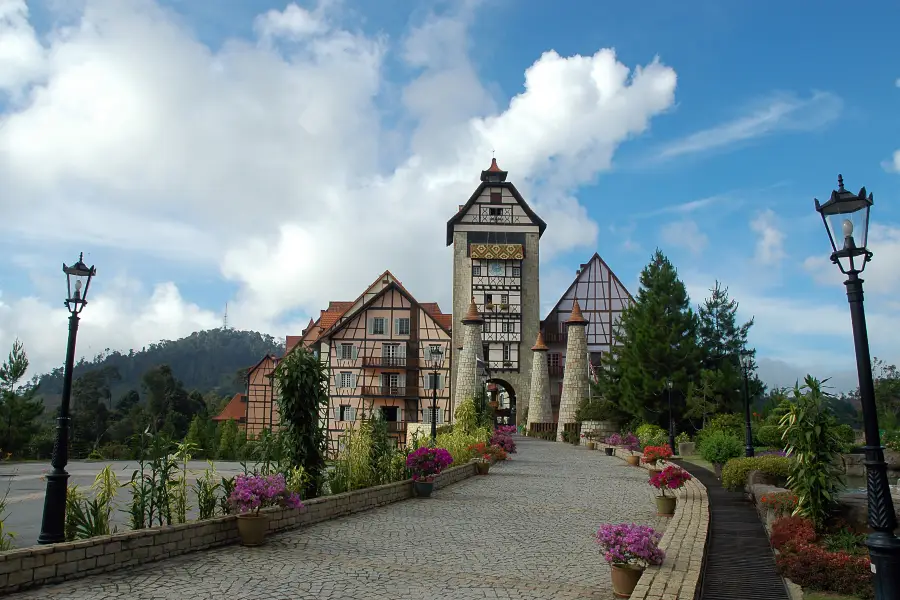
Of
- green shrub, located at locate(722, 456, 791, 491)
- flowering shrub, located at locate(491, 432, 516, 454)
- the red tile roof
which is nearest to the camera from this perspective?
green shrub, located at locate(722, 456, 791, 491)

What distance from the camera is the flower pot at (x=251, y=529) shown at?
29.3 ft

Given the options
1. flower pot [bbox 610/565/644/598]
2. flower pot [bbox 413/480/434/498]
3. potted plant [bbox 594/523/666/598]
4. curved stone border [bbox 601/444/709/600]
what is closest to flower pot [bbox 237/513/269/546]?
potted plant [bbox 594/523/666/598]

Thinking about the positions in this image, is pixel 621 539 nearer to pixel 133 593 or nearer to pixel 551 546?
pixel 551 546

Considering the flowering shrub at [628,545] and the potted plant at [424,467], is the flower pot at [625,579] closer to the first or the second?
the flowering shrub at [628,545]

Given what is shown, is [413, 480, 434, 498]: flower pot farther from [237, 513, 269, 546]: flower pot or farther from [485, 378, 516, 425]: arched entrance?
[485, 378, 516, 425]: arched entrance

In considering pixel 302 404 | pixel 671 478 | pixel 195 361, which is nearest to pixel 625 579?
pixel 671 478

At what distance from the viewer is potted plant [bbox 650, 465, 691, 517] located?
1152cm

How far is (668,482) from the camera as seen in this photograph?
11.6m

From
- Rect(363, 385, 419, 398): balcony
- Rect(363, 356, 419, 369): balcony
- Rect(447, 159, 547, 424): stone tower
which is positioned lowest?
Rect(363, 385, 419, 398): balcony

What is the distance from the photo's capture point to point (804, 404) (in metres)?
8.99

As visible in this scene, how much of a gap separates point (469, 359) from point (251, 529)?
34.5 metres

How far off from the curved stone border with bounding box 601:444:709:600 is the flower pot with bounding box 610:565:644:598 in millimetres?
85

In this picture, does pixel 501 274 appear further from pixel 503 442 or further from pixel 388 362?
pixel 503 442

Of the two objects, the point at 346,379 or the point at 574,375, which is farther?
the point at 346,379
